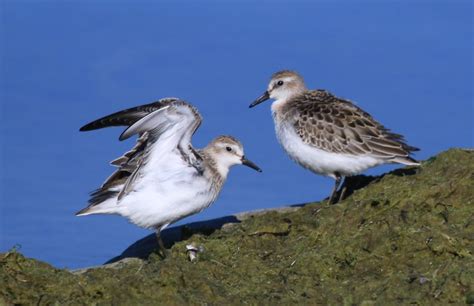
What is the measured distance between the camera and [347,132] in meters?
14.7

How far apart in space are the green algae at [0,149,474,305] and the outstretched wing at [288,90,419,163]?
702 mm

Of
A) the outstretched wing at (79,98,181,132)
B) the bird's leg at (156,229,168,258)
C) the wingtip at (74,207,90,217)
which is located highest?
the outstretched wing at (79,98,181,132)

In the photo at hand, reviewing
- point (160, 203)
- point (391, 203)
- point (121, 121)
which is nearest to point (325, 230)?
point (391, 203)

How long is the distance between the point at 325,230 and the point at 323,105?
2944 mm

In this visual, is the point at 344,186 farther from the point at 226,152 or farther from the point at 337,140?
the point at 226,152

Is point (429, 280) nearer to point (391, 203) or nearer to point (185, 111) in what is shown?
point (391, 203)

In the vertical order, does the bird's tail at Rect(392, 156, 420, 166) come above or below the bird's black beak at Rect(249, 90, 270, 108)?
below

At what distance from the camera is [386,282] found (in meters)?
10.6

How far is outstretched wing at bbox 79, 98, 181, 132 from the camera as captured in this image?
42.7ft

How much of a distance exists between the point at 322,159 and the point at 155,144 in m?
2.59

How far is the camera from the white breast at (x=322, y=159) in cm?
1468

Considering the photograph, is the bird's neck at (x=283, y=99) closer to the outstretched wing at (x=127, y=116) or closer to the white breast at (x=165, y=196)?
the white breast at (x=165, y=196)

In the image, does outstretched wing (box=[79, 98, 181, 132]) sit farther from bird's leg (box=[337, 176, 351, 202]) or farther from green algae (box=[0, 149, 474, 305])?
bird's leg (box=[337, 176, 351, 202])

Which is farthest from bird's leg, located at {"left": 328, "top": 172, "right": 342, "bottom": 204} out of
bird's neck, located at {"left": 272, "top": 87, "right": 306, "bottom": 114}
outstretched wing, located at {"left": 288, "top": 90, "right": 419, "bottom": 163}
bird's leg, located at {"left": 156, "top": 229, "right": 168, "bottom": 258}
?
bird's leg, located at {"left": 156, "top": 229, "right": 168, "bottom": 258}
